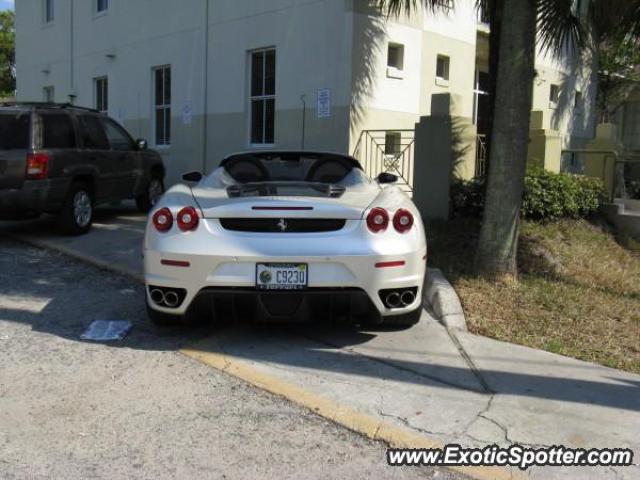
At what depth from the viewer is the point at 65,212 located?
9258mm

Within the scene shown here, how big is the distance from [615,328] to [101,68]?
1588cm

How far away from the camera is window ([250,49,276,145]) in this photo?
13.2 metres

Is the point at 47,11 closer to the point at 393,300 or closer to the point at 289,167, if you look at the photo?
the point at 289,167

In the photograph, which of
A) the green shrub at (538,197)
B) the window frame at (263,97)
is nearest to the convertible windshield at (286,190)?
the green shrub at (538,197)

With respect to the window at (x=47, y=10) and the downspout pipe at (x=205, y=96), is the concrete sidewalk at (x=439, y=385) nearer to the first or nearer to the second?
the downspout pipe at (x=205, y=96)

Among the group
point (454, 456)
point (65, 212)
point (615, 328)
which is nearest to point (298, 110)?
point (65, 212)

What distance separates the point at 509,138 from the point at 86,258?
4925mm

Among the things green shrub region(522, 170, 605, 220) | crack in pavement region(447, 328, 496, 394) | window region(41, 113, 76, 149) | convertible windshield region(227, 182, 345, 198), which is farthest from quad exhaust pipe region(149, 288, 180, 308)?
green shrub region(522, 170, 605, 220)

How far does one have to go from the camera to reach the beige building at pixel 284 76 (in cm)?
1173

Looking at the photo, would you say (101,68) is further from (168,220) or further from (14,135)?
(168,220)

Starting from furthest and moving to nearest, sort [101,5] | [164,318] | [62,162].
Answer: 1. [101,5]
2. [62,162]
3. [164,318]

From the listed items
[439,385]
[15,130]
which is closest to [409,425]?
[439,385]

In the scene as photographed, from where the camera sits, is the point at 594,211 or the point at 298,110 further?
the point at 298,110

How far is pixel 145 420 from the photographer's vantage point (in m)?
3.74
